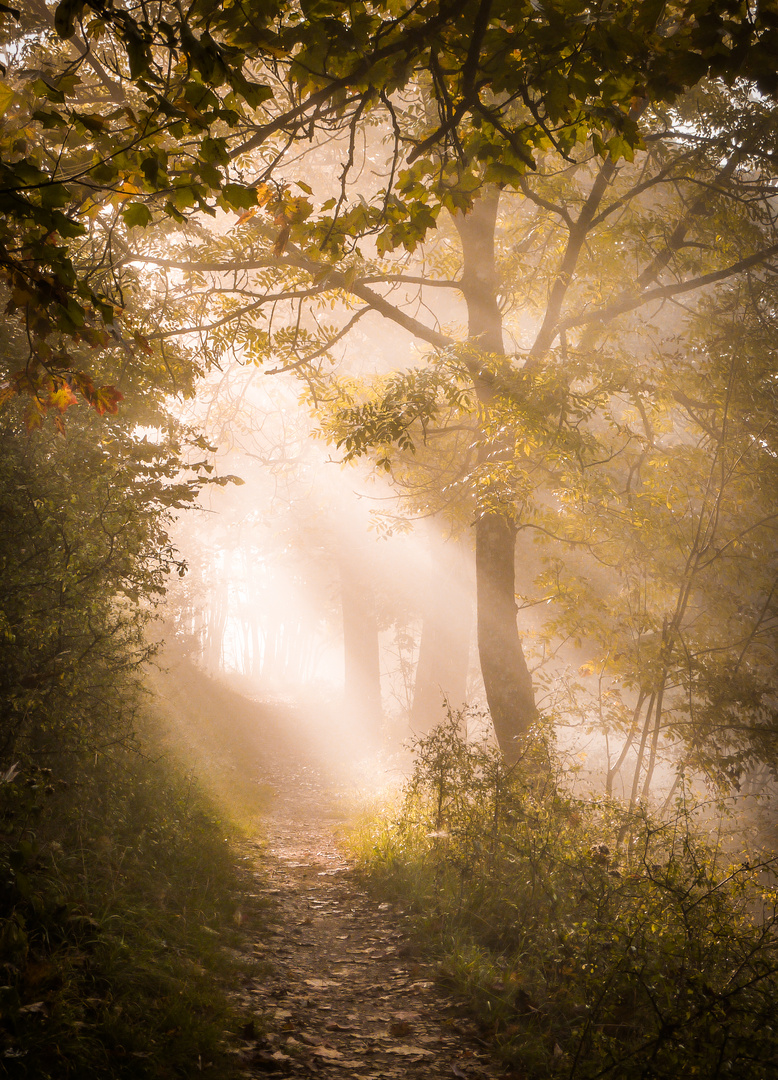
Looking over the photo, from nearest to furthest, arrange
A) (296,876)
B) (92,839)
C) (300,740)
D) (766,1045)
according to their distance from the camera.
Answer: (766,1045) → (92,839) → (296,876) → (300,740)

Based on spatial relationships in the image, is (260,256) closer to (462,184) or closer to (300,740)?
(462,184)

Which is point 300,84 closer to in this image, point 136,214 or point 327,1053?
point 136,214

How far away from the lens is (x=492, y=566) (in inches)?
364

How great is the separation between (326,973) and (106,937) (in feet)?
6.33

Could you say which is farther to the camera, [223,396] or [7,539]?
[223,396]

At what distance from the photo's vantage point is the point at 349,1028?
4062 millimetres

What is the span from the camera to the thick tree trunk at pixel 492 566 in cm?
877

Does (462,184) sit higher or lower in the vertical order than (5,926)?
higher

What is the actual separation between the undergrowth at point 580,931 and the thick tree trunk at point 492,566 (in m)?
1.62

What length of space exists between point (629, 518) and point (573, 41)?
6733mm

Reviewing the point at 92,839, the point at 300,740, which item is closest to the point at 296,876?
the point at 92,839

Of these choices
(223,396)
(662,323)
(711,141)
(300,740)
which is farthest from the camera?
(662,323)

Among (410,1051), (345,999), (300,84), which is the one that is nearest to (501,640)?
(345,999)

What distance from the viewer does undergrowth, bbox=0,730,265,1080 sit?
118 inches
